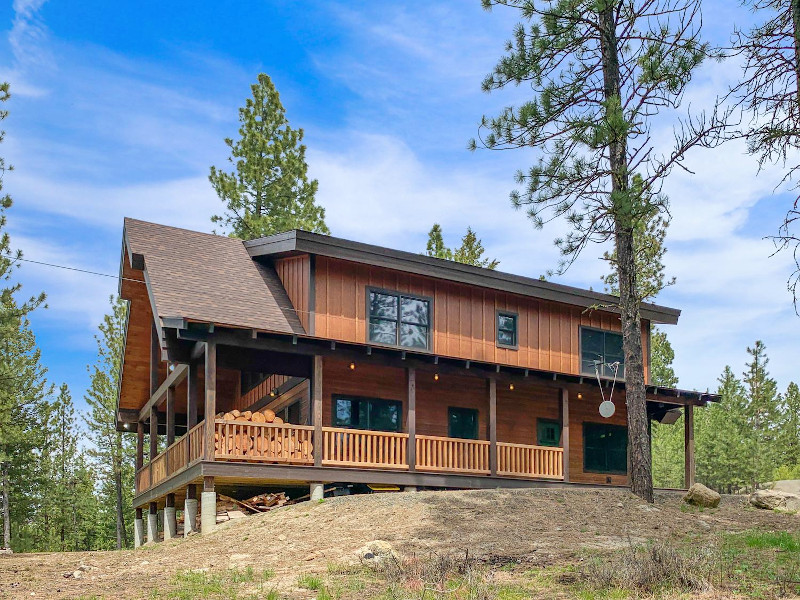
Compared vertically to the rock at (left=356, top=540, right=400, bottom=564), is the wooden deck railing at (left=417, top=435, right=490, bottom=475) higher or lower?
higher

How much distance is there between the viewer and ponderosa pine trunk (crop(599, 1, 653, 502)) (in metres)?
18.6

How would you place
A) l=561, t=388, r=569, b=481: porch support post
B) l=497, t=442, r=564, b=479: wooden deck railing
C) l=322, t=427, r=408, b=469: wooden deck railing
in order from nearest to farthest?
l=322, t=427, r=408, b=469: wooden deck railing → l=497, t=442, r=564, b=479: wooden deck railing → l=561, t=388, r=569, b=481: porch support post

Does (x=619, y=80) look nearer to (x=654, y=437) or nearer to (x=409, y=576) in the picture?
(x=409, y=576)

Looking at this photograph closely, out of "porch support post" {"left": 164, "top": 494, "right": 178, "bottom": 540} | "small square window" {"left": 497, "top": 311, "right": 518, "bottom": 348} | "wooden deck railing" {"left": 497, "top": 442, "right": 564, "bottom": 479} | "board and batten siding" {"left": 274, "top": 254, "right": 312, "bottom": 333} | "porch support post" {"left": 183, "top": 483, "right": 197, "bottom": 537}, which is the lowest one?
"porch support post" {"left": 164, "top": 494, "right": 178, "bottom": 540}

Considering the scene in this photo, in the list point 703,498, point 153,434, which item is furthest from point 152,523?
point 703,498

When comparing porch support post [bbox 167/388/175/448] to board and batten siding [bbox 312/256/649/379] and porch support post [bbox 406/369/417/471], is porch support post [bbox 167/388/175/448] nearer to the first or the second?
board and batten siding [bbox 312/256/649/379]

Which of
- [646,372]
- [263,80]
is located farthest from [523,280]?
[263,80]

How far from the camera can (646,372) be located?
2977 centimetres

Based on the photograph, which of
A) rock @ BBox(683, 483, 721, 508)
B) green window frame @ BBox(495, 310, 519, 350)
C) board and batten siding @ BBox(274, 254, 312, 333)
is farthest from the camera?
green window frame @ BBox(495, 310, 519, 350)

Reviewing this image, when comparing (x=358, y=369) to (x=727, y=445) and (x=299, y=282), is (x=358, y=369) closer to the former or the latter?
(x=299, y=282)

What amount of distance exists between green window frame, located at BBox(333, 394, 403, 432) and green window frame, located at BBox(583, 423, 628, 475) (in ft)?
22.0

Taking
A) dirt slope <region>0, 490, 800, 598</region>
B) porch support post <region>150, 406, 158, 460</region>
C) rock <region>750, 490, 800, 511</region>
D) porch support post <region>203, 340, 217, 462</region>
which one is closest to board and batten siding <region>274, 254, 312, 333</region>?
porch support post <region>203, 340, 217, 462</region>

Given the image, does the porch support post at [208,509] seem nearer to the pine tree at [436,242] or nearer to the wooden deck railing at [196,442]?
the wooden deck railing at [196,442]

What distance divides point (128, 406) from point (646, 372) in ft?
54.4
